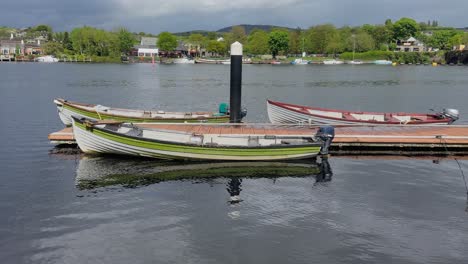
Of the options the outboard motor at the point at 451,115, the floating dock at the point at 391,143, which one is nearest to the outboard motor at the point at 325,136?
the floating dock at the point at 391,143

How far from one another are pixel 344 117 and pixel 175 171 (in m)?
14.4

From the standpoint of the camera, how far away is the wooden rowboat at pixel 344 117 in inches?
1187

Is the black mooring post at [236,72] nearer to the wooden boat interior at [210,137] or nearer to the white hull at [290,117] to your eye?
the wooden boat interior at [210,137]

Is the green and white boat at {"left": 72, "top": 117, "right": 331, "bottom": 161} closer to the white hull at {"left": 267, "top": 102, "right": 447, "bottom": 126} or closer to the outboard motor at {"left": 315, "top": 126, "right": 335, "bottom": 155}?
the outboard motor at {"left": 315, "top": 126, "right": 335, "bottom": 155}

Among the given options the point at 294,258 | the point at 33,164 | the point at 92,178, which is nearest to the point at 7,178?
the point at 33,164

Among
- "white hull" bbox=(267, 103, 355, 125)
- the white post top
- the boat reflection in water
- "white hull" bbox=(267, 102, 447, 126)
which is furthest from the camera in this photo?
"white hull" bbox=(267, 103, 355, 125)

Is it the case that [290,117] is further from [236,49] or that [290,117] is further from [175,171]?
[175,171]

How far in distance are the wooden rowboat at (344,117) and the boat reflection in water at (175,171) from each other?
6883mm

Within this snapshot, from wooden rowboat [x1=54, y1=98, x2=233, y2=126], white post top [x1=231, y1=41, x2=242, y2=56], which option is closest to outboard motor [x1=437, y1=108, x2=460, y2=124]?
wooden rowboat [x1=54, y1=98, x2=233, y2=126]

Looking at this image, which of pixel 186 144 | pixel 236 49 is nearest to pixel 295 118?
pixel 236 49

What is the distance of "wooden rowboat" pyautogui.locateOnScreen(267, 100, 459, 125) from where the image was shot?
30.2 meters

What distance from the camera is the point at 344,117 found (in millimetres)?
31531

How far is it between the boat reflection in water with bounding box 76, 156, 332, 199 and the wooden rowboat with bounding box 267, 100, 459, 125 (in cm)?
688

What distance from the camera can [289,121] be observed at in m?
31.3
